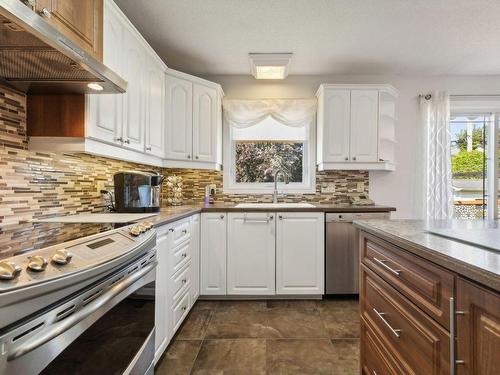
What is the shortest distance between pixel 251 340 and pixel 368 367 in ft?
2.92

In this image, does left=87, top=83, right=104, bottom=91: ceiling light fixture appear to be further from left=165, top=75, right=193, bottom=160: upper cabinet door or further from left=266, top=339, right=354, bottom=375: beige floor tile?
left=266, top=339, right=354, bottom=375: beige floor tile

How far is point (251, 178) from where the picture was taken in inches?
134

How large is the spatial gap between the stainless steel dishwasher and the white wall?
2.60 feet

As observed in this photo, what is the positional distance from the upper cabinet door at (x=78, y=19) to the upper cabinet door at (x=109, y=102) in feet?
0.45

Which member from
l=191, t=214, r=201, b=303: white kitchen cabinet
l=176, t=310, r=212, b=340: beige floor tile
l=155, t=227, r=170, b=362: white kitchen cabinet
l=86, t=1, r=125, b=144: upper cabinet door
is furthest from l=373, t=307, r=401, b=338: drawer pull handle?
l=86, t=1, r=125, b=144: upper cabinet door

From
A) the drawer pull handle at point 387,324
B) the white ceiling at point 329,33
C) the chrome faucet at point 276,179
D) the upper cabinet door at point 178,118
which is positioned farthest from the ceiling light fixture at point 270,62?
the drawer pull handle at point 387,324

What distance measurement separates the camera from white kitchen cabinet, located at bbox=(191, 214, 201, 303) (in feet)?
8.00

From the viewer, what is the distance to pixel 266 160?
3.42 meters

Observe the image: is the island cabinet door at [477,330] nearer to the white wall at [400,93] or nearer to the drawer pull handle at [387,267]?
the drawer pull handle at [387,267]

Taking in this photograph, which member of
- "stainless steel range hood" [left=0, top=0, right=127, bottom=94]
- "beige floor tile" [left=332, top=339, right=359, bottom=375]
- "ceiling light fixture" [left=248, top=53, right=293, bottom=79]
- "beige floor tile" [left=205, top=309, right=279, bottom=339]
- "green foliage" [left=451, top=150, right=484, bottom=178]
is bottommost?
"beige floor tile" [left=332, top=339, right=359, bottom=375]

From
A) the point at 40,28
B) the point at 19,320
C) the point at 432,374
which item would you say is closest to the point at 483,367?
the point at 432,374

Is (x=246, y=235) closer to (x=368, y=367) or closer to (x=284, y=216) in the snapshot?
(x=284, y=216)

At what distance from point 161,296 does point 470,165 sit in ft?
12.1

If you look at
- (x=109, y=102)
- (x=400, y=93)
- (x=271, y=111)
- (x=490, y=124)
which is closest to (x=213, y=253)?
(x=109, y=102)
